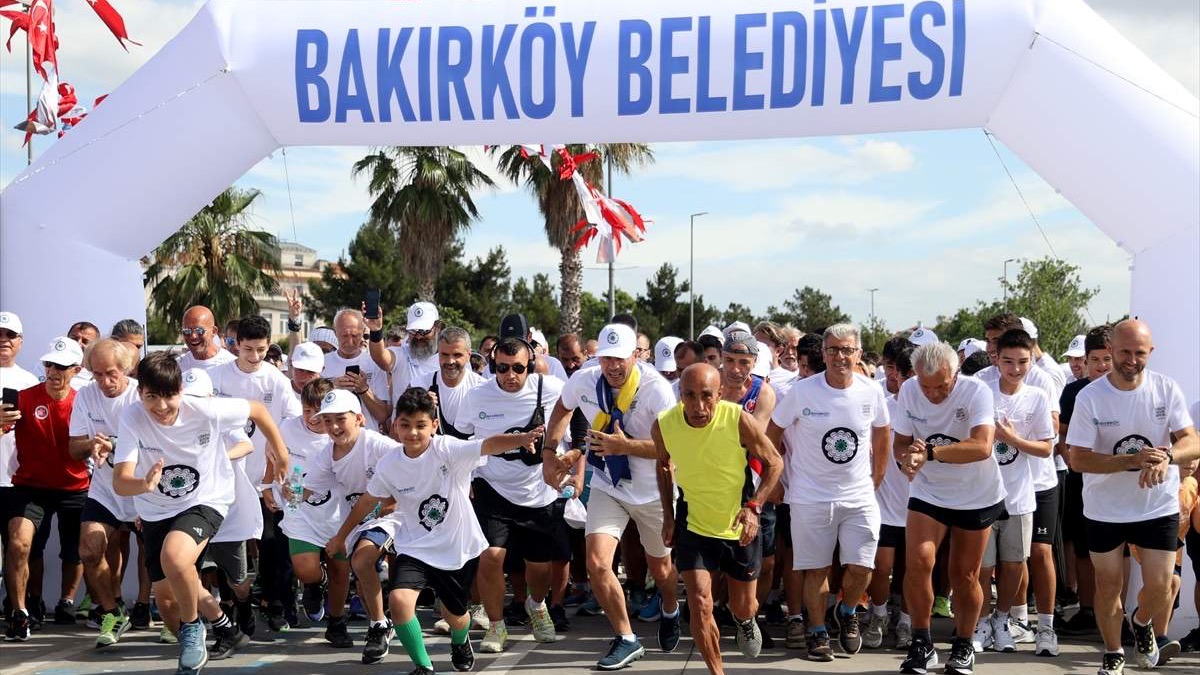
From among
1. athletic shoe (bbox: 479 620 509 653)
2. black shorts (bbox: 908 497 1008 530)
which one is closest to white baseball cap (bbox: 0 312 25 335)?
athletic shoe (bbox: 479 620 509 653)

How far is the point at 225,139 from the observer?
8375 millimetres

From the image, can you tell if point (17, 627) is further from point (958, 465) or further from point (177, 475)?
point (958, 465)

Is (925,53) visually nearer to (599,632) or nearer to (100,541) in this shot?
(599,632)

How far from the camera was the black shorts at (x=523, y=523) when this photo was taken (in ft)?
24.3

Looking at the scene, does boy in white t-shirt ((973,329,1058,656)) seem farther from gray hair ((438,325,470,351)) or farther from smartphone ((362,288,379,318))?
smartphone ((362,288,379,318))

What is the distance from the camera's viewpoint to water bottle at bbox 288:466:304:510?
285 inches

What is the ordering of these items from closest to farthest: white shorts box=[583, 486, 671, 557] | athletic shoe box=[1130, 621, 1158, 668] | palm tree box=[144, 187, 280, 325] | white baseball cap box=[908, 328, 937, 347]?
1. athletic shoe box=[1130, 621, 1158, 668]
2. white shorts box=[583, 486, 671, 557]
3. white baseball cap box=[908, 328, 937, 347]
4. palm tree box=[144, 187, 280, 325]

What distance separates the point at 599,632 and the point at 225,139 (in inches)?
170

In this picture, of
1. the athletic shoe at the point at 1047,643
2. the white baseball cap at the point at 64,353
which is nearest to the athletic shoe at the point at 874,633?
the athletic shoe at the point at 1047,643

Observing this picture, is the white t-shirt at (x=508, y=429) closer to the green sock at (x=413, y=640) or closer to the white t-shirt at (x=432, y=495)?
the white t-shirt at (x=432, y=495)

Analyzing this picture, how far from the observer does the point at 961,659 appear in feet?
21.3

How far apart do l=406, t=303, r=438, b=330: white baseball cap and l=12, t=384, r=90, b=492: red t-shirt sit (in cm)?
242

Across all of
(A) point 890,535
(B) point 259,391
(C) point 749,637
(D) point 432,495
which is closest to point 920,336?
(A) point 890,535

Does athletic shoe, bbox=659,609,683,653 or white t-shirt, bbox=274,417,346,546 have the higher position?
white t-shirt, bbox=274,417,346,546
